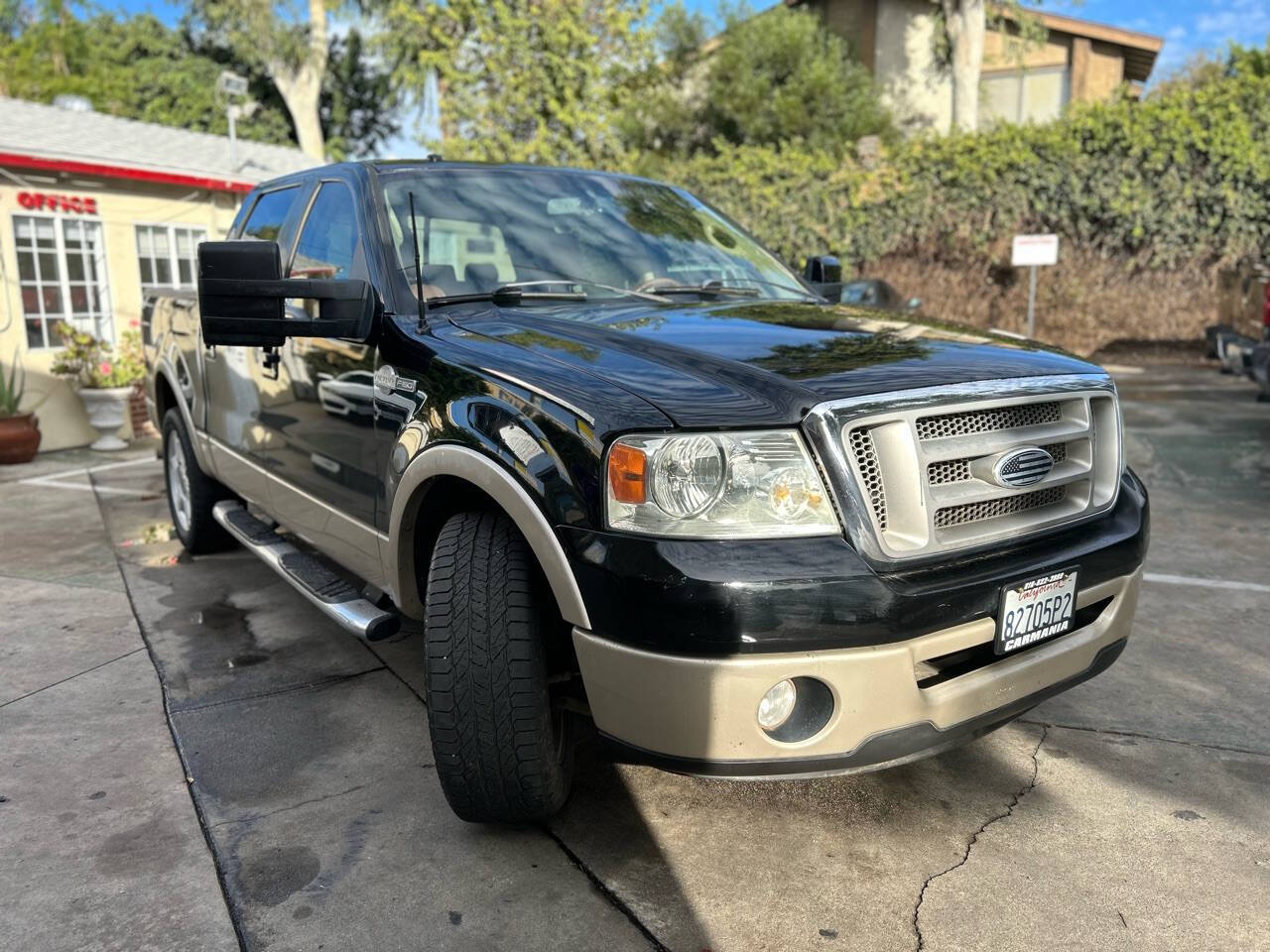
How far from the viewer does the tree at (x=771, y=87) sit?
21516 mm

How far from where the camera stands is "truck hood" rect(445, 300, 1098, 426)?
2250 mm

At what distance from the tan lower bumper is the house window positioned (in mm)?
24033

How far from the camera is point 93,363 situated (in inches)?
386

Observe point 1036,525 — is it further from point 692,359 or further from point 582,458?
point 582,458

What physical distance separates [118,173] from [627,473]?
32.6 feet

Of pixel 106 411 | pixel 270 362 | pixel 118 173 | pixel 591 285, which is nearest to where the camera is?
pixel 591 285

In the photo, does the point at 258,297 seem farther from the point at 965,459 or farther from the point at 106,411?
the point at 106,411

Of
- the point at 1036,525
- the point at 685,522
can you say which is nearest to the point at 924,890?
the point at 1036,525

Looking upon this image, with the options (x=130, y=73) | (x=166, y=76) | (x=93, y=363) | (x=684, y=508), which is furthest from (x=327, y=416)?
(x=130, y=73)

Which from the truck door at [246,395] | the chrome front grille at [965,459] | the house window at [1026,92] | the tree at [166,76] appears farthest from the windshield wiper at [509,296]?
the tree at [166,76]

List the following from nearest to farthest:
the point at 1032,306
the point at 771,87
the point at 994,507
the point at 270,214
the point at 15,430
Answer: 1. the point at 994,507
2. the point at 270,214
3. the point at 15,430
4. the point at 1032,306
5. the point at 771,87

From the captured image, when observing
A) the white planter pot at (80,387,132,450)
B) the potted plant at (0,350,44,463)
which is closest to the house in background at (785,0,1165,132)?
the white planter pot at (80,387,132,450)

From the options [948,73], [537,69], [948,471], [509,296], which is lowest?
[948,471]

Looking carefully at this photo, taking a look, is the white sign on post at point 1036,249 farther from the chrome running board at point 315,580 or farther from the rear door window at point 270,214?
the chrome running board at point 315,580
